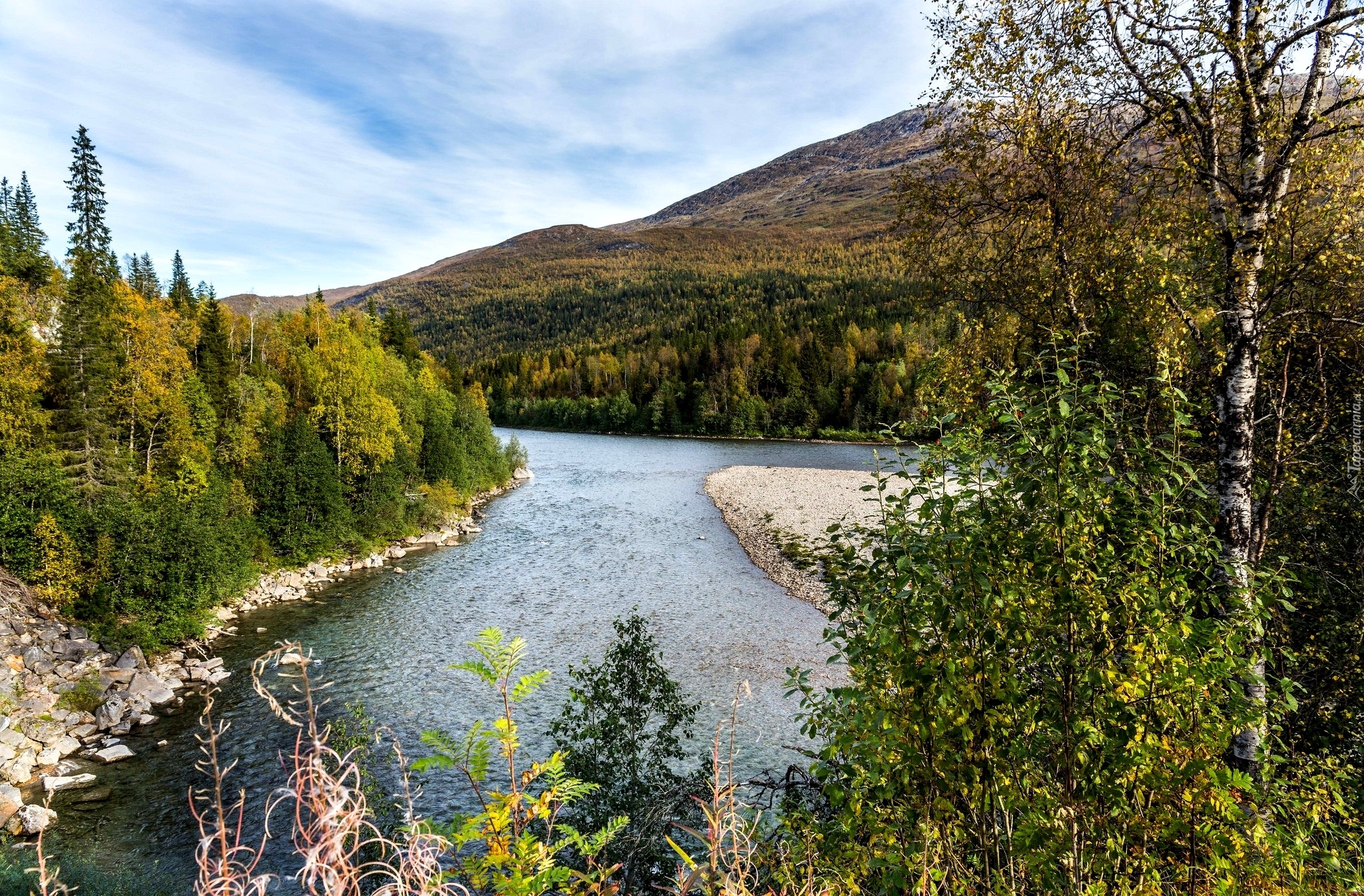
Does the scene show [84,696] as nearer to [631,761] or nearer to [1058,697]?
[631,761]

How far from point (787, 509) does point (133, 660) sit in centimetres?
3058

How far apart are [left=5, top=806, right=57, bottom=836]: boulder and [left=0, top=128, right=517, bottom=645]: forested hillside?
7541mm

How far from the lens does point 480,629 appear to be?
18078 mm

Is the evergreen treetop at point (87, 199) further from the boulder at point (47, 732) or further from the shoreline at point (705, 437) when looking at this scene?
the shoreline at point (705, 437)

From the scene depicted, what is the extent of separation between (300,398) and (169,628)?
19.3 metres

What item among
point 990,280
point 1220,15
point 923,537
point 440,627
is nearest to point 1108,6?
point 1220,15

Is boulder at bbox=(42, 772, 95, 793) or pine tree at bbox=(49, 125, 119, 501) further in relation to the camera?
pine tree at bbox=(49, 125, 119, 501)

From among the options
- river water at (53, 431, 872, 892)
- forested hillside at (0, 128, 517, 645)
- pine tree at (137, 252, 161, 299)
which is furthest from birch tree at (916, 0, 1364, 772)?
pine tree at (137, 252, 161, 299)

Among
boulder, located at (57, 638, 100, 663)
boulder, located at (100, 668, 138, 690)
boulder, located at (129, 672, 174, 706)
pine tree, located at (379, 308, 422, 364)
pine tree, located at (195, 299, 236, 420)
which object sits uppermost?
pine tree, located at (379, 308, 422, 364)

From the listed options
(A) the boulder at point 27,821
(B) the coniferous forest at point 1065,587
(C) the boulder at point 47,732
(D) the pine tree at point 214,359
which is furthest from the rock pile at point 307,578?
(B) the coniferous forest at point 1065,587

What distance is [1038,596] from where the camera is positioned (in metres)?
4.04

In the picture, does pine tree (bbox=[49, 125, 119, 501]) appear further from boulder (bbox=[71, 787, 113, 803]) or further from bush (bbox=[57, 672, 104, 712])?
boulder (bbox=[71, 787, 113, 803])

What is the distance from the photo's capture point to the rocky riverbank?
12.6 m

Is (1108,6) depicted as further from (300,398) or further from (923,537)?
(300,398)
